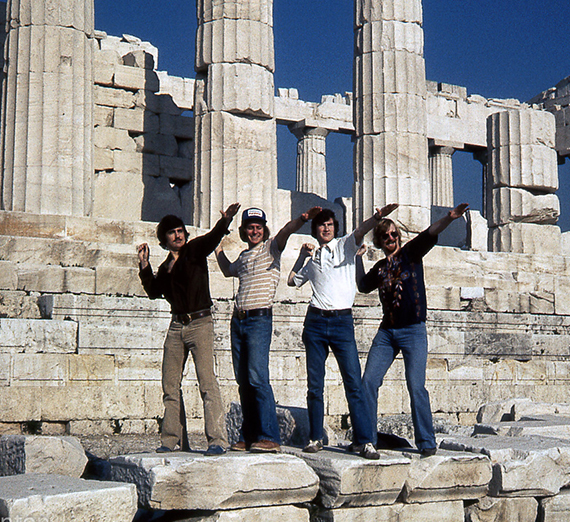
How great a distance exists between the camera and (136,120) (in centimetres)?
1708

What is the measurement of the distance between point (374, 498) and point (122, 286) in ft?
19.5

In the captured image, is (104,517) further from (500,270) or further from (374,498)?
(500,270)

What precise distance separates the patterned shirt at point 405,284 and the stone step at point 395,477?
955 millimetres

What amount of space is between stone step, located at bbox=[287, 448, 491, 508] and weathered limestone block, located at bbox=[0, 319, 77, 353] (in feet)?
14.7

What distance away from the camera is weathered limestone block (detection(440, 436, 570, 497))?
611 cm

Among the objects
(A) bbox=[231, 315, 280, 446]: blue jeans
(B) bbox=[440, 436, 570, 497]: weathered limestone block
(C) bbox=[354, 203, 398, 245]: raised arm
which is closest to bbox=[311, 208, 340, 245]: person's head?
(C) bbox=[354, 203, 398, 245]: raised arm

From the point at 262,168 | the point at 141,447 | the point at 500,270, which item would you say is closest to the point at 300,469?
the point at 141,447

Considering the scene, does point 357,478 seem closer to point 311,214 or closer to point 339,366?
point 339,366

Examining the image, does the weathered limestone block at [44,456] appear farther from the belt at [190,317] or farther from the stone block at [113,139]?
the stone block at [113,139]

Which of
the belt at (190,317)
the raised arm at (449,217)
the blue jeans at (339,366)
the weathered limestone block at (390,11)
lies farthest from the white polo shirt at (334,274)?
the weathered limestone block at (390,11)

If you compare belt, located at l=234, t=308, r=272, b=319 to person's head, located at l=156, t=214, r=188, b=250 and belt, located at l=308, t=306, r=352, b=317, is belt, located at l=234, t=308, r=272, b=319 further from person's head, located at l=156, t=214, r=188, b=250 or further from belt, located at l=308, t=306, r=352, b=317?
person's head, located at l=156, t=214, r=188, b=250

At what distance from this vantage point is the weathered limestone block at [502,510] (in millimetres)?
6020

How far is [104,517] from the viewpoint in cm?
473

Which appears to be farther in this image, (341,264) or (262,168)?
(262,168)
